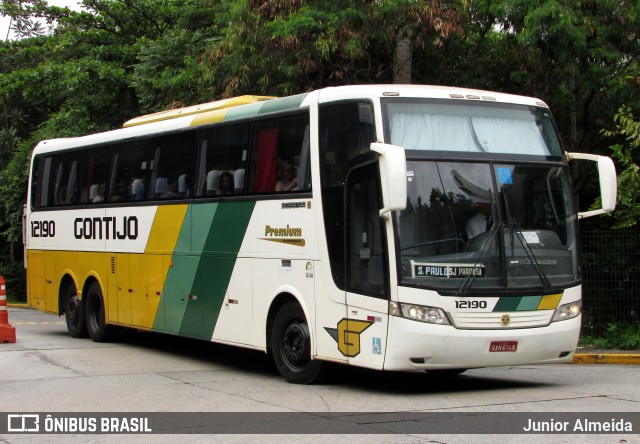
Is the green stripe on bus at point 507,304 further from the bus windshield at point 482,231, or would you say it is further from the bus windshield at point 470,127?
the bus windshield at point 470,127

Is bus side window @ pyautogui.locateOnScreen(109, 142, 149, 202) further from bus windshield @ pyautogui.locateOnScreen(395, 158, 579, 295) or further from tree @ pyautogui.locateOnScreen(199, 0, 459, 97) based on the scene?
bus windshield @ pyautogui.locateOnScreen(395, 158, 579, 295)

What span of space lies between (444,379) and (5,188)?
959 inches

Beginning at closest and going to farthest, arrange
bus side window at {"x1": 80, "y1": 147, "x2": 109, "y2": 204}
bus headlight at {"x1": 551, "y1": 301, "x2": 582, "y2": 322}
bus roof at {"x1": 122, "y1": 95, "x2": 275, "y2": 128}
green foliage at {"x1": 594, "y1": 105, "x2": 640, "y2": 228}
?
bus headlight at {"x1": 551, "y1": 301, "x2": 582, "y2": 322}
bus roof at {"x1": 122, "y1": 95, "x2": 275, "y2": 128}
green foliage at {"x1": 594, "y1": 105, "x2": 640, "y2": 228}
bus side window at {"x1": 80, "y1": 147, "x2": 109, "y2": 204}

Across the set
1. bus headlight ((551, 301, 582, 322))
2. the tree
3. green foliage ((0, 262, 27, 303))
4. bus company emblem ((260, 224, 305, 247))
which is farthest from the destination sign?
green foliage ((0, 262, 27, 303))

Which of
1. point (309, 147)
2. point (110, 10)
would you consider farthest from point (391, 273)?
point (110, 10)

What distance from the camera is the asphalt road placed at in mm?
8578

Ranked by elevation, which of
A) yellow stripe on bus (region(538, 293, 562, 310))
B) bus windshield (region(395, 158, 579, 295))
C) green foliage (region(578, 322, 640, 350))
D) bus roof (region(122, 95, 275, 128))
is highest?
bus roof (region(122, 95, 275, 128))

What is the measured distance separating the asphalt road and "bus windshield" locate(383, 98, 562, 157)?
283 centimetres

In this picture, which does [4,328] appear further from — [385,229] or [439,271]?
[439,271]

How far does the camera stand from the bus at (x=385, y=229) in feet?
34.2

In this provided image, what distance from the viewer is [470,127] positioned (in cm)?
1119

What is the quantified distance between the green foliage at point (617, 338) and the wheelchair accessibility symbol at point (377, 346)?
22.9ft

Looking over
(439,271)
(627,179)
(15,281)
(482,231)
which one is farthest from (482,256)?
(15,281)

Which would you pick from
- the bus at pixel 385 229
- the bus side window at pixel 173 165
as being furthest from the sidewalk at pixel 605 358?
the bus side window at pixel 173 165
